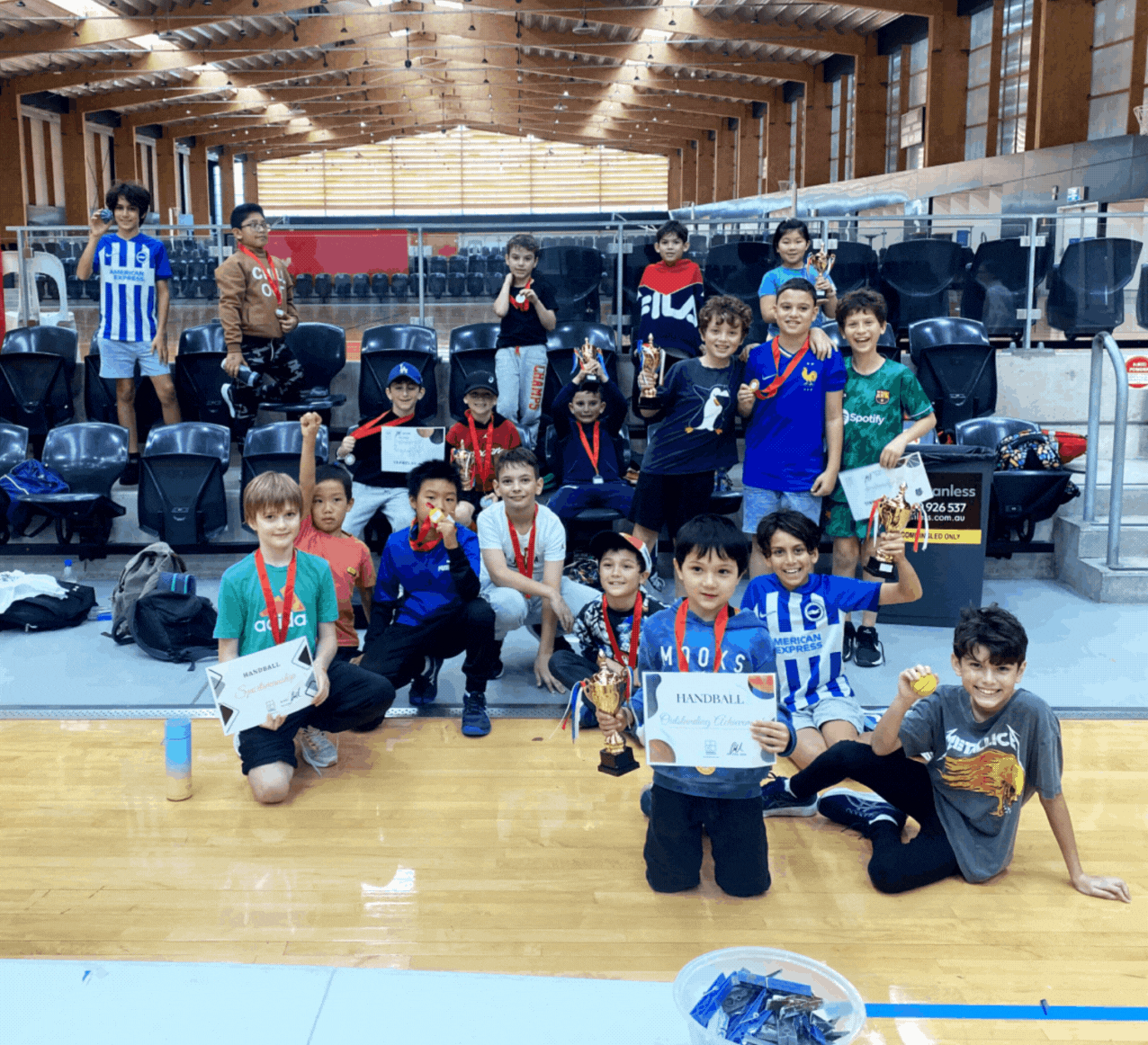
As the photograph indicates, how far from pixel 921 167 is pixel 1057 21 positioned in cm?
403

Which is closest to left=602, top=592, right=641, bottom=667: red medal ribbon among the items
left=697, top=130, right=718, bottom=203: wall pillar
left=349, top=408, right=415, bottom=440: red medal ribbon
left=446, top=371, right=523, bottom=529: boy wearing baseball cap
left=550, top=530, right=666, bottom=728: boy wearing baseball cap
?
left=550, top=530, right=666, bottom=728: boy wearing baseball cap

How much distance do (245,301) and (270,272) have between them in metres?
0.21

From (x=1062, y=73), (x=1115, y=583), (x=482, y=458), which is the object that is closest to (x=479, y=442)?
(x=482, y=458)

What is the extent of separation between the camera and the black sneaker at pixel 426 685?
421 centimetres

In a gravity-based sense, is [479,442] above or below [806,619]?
above

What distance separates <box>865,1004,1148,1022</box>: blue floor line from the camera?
233 cm

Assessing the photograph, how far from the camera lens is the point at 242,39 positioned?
68.0 feet

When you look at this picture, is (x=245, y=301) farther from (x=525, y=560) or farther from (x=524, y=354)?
(x=525, y=560)

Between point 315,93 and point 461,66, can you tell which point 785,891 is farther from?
point 315,93

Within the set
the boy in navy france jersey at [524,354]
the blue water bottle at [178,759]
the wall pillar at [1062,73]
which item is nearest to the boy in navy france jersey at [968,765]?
the blue water bottle at [178,759]

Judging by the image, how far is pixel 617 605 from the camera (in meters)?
3.83

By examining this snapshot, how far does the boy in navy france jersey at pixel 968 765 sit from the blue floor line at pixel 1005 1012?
49cm

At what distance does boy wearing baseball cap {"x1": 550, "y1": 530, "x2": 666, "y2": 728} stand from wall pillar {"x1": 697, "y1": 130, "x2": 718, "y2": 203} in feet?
98.2

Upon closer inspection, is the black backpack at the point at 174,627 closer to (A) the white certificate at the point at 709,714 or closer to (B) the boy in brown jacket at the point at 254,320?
(B) the boy in brown jacket at the point at 254,320
